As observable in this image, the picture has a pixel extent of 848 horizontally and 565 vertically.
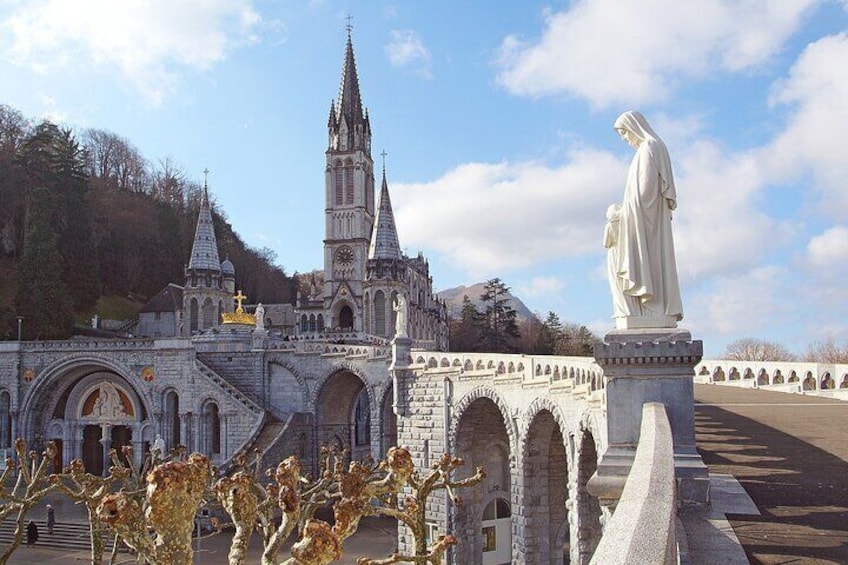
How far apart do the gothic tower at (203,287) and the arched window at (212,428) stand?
13034 millimetres

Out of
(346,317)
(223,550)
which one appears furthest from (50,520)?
(346,317)

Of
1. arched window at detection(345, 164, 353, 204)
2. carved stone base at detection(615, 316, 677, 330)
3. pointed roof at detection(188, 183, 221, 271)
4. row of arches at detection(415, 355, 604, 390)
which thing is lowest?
row of arches at detection(415, 355, 604, 390)

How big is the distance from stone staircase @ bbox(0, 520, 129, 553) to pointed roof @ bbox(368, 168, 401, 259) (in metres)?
27.5

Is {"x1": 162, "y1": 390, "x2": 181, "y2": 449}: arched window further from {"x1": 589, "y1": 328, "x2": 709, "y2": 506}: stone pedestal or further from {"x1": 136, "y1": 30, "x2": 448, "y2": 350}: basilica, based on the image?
{"x1": 589, "y1": 328, "x2": 709, "y2": 506}: stone pedestal

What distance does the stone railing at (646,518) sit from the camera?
301 centimetres

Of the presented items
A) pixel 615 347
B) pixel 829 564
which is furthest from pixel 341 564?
pixel 829 564

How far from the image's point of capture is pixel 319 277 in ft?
348

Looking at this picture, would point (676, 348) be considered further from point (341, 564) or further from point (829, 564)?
point (341, 564)

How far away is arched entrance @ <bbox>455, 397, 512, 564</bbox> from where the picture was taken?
86.5 feet

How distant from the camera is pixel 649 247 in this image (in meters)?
7.14

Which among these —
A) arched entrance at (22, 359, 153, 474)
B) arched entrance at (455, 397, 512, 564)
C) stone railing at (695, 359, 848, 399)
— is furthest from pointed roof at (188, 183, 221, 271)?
stone railing at (695, 359, 848, 399)

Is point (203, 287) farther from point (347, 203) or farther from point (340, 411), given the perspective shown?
point (347, 203)

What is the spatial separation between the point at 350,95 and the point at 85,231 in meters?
25.3

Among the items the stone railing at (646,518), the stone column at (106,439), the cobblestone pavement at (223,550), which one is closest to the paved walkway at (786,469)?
the stone railing at (646,518)
